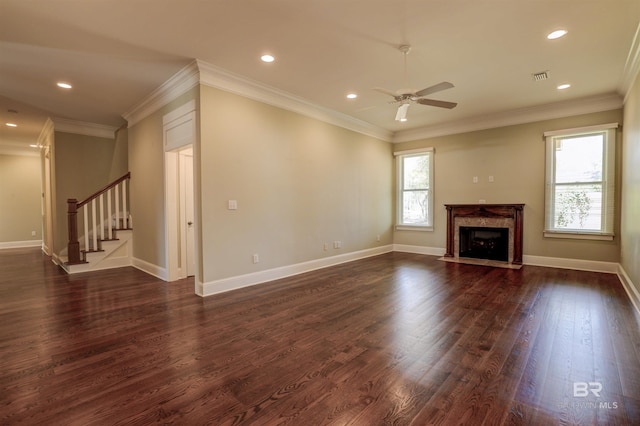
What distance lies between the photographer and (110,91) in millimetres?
4551

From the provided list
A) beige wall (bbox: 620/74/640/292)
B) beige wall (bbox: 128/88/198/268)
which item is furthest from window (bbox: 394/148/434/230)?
beige wall (bbox: 128/88/198/268)

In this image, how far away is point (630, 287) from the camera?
3.74 m

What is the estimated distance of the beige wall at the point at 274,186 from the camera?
395 centimetres

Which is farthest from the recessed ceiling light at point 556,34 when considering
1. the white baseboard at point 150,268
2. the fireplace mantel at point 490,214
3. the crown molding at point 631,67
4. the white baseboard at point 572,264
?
the white baseboard at point 150,268

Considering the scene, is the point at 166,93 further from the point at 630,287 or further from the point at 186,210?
the point at 630,287

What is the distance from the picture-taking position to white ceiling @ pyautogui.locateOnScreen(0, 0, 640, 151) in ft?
8.86

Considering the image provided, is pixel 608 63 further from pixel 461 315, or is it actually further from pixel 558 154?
pixel 461 315

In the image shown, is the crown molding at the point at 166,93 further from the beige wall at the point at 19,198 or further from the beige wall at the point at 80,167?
the beige wall at the point at 19,198

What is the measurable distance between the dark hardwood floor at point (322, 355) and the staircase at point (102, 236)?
43.9 inches

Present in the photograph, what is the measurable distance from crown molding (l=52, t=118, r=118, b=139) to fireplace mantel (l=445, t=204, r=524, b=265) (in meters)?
7.83

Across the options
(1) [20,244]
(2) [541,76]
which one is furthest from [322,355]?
(1) [20,244]

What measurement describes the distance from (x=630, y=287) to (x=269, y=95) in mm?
5590

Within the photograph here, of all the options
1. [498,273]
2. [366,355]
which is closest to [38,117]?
[366,355]

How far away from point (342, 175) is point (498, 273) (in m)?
3.33
